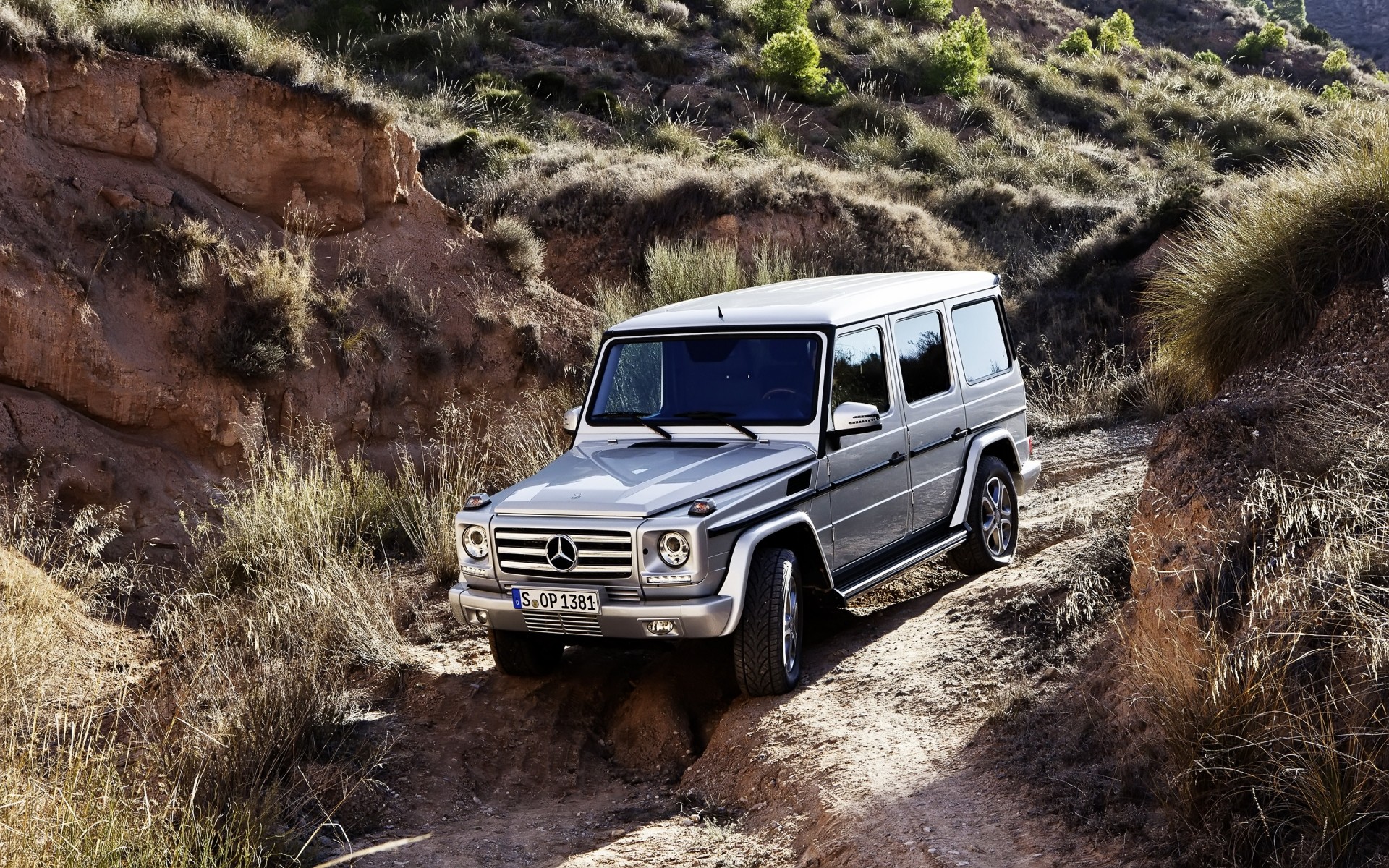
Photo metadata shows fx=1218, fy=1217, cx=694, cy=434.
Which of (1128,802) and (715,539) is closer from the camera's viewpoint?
(1128,802)

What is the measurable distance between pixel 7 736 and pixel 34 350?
6951 millimetres

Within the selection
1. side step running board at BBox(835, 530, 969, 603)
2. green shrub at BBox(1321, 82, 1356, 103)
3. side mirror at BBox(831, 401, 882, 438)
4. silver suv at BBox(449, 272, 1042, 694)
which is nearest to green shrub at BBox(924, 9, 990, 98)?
green shrub at BBox(1321, 82, 1356, 103)

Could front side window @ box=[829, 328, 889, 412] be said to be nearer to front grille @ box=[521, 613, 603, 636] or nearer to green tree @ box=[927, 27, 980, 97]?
front grille @ box=[521, 613, 603, 636]

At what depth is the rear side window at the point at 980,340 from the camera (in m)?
8.29

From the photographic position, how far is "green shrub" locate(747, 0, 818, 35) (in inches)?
A: 1372

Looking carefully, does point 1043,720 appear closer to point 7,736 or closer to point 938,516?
point 938,516

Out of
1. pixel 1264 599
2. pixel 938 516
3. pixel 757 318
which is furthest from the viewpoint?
pixel 938 516

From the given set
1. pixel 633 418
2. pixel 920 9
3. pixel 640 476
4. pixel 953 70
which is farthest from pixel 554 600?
pixel 920 9

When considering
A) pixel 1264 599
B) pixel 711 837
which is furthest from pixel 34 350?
pixel 1264 599

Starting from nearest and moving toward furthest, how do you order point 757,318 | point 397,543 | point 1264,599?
point 1264,599 < point 757,318 < point 397,543

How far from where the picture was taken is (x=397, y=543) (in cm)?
1019

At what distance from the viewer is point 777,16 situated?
114ft

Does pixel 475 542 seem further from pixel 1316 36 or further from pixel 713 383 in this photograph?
pixel 1316 36

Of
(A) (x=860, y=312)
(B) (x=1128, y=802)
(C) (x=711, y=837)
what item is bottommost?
(C) (x=711, y=837)
